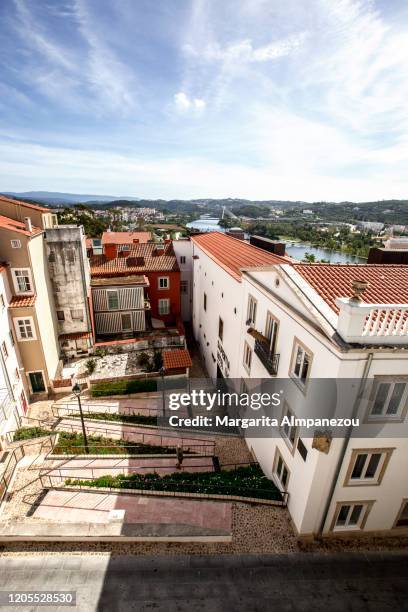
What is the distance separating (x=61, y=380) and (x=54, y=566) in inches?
466

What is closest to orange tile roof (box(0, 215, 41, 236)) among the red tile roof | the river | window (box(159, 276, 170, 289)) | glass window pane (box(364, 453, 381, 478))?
the red tile roof

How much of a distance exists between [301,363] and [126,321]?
791 inches

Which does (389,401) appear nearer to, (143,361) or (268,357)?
(268,357)

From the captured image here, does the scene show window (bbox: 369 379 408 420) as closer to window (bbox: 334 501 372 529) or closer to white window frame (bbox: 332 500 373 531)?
white window frame (bbox: 332 500 373 531)

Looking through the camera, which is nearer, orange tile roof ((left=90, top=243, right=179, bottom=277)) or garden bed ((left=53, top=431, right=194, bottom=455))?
garden bed ((left=53, top=431, right=194, bottom=455))

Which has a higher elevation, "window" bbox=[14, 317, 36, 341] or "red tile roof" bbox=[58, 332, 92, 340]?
"window" bbox=[14, 317, 36, 341]

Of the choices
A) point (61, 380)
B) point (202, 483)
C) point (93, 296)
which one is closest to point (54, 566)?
point (202, 483)

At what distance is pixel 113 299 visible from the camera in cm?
2650

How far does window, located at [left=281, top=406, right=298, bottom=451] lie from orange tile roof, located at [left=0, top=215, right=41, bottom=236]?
16.5m

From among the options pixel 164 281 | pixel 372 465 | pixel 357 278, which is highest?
pixel 357 278

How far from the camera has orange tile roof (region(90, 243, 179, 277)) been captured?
28938mm

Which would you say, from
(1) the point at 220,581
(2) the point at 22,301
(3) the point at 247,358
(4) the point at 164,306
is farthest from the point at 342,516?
(4) the point at 164,306

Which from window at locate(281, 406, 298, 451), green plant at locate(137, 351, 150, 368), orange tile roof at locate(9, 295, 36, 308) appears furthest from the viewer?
green plant at locate(137, 351, 150, 368)

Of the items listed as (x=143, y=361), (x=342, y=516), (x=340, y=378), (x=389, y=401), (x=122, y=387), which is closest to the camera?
(x=340, y=378)
